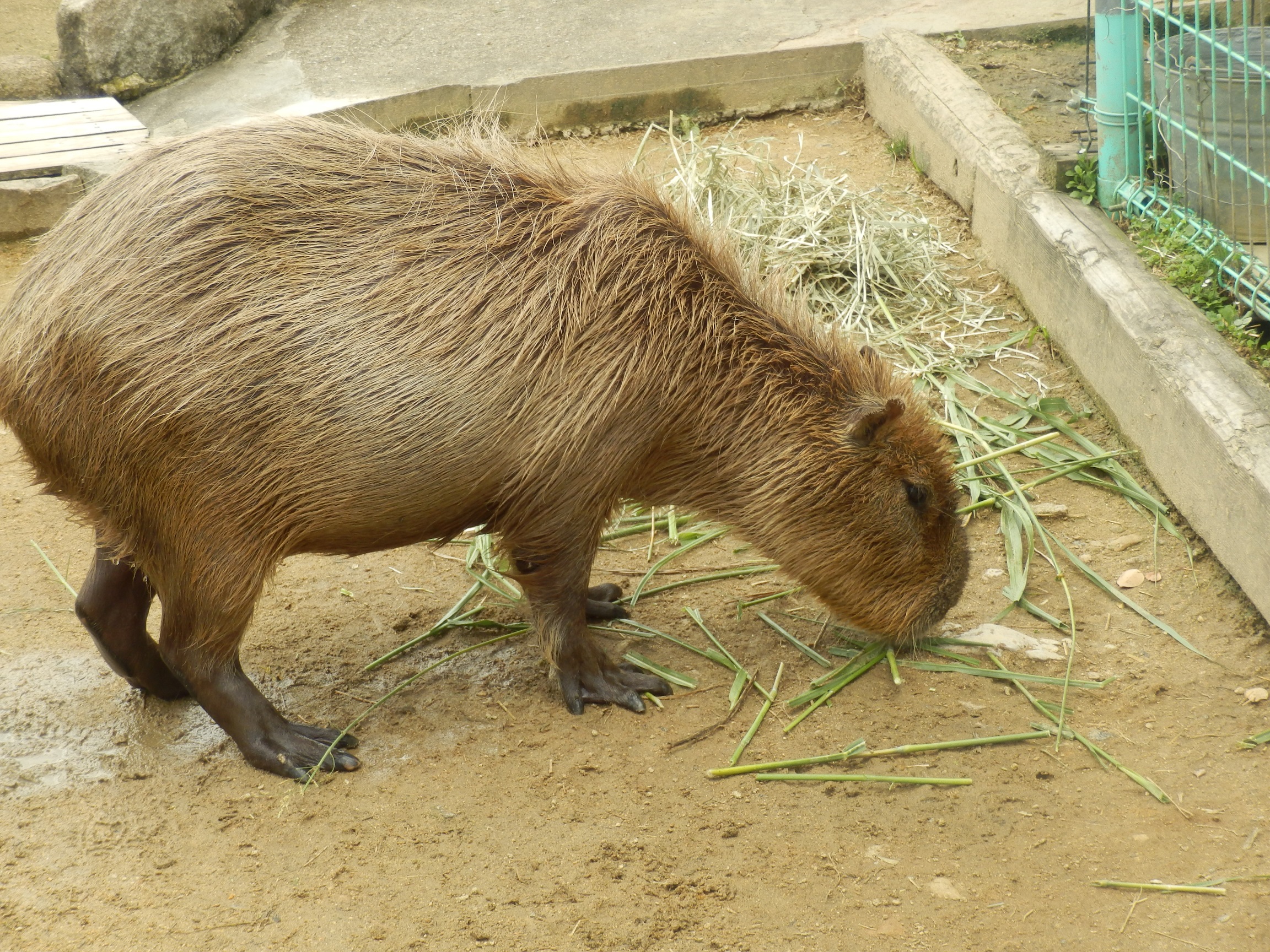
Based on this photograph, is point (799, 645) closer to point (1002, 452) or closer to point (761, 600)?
point (761, 600)

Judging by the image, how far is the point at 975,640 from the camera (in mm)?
A: 3373

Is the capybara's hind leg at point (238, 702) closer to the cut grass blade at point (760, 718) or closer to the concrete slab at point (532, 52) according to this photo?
the cut grass blade at point (760, 718)

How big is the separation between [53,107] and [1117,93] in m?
5.46

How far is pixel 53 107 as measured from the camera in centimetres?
651

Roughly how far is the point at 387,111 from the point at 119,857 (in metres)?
4.67

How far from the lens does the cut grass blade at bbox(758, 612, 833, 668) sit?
3363 mm

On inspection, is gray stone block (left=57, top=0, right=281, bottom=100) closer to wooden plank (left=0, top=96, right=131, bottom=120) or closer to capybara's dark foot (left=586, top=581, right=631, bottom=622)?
wooden plank (left=0, top=96, right=131, bottom=120)

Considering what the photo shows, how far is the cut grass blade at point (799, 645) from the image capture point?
336 centimetres

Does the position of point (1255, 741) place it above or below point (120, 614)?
below

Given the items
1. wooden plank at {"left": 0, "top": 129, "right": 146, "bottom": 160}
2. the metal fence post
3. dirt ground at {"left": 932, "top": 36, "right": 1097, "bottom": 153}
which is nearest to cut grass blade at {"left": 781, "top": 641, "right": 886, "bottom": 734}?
the metal fence post

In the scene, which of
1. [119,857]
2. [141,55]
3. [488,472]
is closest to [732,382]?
[488,472]

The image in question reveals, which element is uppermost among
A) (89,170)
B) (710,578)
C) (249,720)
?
(89,170)

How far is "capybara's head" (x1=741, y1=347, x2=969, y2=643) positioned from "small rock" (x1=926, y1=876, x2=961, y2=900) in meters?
0.75

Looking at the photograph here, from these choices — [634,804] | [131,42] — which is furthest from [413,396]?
[131,42]
